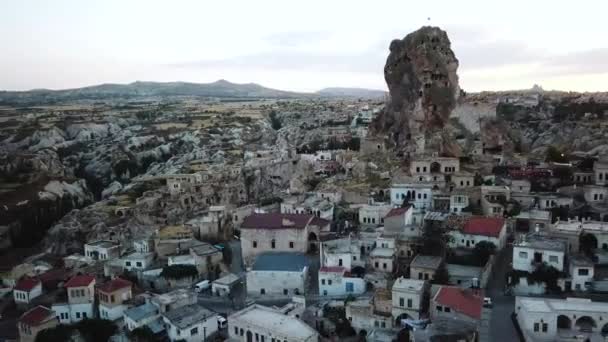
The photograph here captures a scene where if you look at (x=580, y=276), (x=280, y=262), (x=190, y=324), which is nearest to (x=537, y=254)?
(x=580, y=276)

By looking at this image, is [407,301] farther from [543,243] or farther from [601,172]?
[601,172]

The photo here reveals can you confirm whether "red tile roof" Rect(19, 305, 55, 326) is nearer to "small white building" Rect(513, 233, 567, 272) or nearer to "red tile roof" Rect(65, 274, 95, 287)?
"red tile roof" Rect(65, 274, 95, 287)

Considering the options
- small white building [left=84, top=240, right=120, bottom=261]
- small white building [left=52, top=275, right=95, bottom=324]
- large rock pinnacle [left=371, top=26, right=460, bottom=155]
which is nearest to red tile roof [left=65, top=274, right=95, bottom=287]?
small white building [left=52, top=275, right=95, bottom=324]

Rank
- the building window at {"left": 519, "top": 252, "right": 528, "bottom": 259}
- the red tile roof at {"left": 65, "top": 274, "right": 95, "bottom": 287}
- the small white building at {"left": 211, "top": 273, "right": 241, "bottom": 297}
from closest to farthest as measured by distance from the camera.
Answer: the building window at {"left": 519, "top": 252, "right": 528, "bottom": 259} < the red tile roof at {"left": 65, "top": 274, "right": 95, "bottom": 287} < the small white building at {"left": 211, "top": 273, "right": 241, "bottom": 297}

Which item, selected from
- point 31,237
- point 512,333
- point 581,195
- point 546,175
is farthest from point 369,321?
point 31,237

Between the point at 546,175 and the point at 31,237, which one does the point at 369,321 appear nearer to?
the point at 546,175

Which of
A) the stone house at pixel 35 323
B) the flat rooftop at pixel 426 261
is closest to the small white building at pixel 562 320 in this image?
the flat rooftop at pixel 426 261
